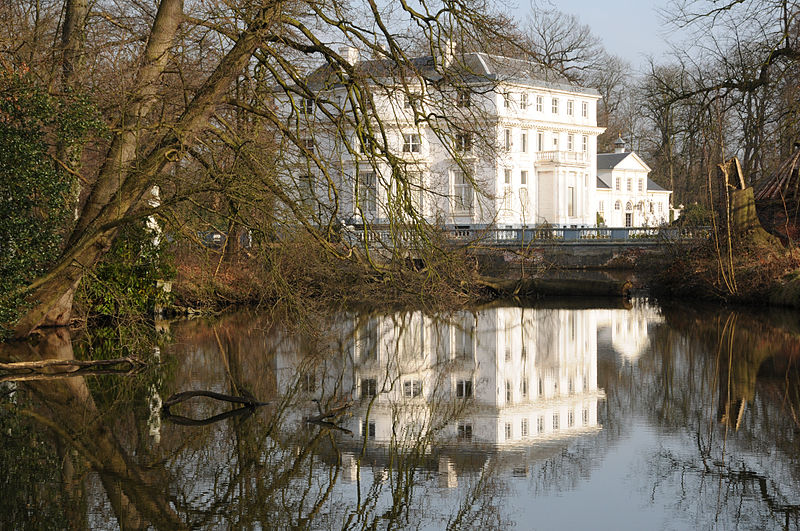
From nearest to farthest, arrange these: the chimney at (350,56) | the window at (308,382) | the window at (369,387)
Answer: the window at (369,387)
the window at (308,382)
the chimney at (350,56)

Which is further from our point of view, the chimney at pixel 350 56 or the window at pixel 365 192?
the chimney at pixel 350 56

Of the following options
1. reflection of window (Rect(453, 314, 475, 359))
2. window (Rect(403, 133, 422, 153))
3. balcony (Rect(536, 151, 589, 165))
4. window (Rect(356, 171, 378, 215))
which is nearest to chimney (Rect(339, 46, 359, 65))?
window (Rect(403, 133, 422, 153))

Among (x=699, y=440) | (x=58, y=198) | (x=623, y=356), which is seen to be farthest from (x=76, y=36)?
(x=699, y=440)

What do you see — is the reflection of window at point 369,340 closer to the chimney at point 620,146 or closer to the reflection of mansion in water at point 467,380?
the reflection of mansion in water at point 467,380

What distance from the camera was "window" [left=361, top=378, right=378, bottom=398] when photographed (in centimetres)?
1235

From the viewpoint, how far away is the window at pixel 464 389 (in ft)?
40.6

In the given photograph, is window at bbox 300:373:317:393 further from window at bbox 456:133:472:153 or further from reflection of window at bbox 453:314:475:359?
window at bbox 456:133:472:153

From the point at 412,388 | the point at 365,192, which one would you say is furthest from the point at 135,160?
the point at 412,388

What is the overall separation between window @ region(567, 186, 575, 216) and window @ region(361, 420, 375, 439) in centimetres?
5802

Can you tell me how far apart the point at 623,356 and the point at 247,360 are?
621cm

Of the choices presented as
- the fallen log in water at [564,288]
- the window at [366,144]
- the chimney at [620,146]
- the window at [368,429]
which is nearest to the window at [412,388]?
the window at [368,429]

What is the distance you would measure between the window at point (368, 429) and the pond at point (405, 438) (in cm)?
3

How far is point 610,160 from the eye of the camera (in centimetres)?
7356

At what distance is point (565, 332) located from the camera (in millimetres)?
20891
